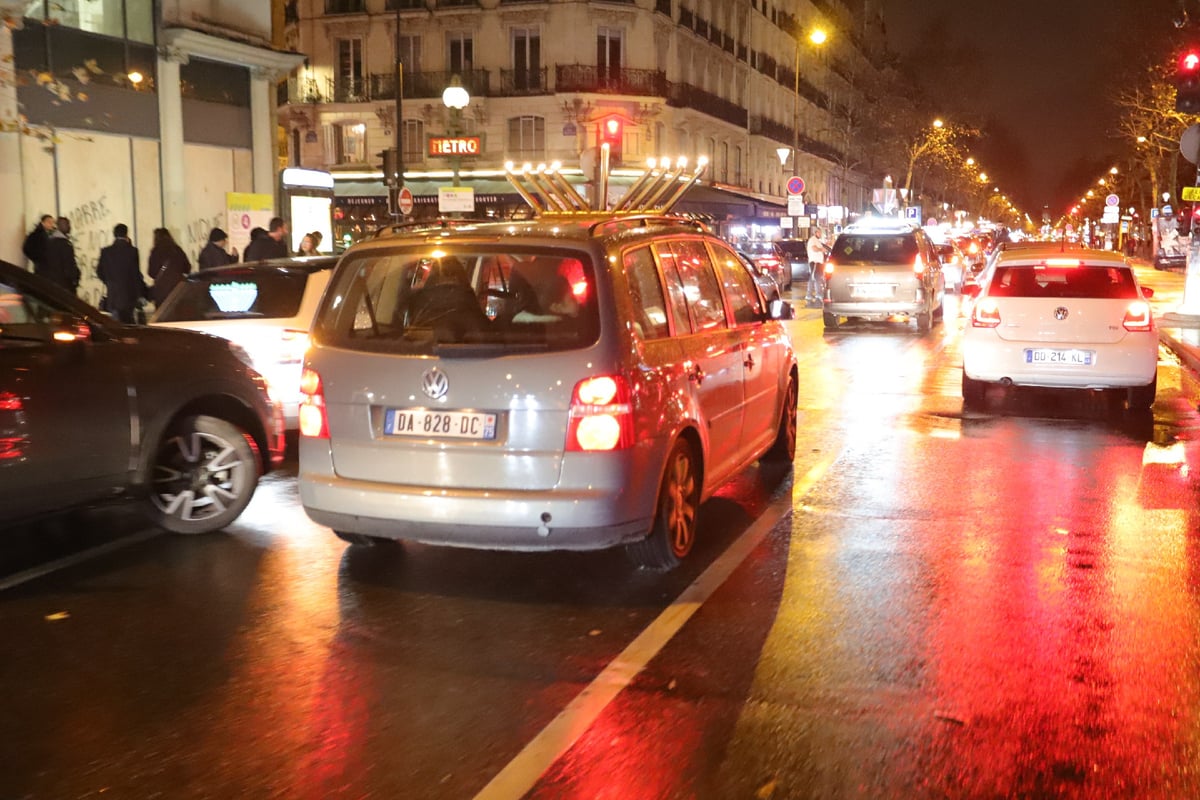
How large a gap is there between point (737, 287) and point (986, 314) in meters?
5.25

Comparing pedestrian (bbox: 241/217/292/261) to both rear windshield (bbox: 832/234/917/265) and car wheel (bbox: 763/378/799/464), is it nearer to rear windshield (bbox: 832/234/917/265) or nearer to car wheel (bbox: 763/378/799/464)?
rear windshield (bbox: 832/234/917/265)

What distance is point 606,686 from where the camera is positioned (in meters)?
4.86

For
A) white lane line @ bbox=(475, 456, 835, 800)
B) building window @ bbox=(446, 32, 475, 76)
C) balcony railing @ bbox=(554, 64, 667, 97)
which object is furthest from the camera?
building window @ bbox=(446, 32, 475, 76)

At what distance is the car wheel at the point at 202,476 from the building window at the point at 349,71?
43.3 metres

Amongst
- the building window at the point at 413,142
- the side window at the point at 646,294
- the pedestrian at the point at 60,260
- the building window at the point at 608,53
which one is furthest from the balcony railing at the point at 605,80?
the side window at the point at 646,294

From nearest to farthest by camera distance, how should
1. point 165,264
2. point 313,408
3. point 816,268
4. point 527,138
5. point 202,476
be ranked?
point 313,408, point 202,476, point 165,264, point 816,268, point 527,138

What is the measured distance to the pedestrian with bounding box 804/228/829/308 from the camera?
103 ft

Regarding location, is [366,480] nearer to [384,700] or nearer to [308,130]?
[384,700]

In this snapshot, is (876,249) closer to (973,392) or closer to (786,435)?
(973,392)

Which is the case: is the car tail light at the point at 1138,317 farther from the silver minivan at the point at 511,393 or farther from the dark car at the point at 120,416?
the dark car at the point at 120,416

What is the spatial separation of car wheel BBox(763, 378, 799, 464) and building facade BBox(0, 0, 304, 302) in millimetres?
13625

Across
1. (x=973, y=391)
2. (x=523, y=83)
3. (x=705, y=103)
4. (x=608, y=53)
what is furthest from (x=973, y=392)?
(x=705, y=103)

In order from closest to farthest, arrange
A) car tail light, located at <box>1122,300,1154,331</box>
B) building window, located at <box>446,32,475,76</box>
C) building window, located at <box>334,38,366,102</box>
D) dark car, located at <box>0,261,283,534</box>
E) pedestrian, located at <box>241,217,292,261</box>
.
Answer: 1. dark car, located at <box>0,261,283,534</box>
2. car tail light, located at <box>1122,300,1154,331</box>
3. pedestrian, located at <box>241,217,292,261</box>
4. building window, located at <box>446,32,475,76</box>
5. building window, located at <box>334,38,366,102</box>

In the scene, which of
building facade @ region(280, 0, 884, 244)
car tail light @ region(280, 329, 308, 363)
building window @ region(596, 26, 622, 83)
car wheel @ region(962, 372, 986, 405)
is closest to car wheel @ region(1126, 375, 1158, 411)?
car wheel @ region(962, 372, 986, 405)
